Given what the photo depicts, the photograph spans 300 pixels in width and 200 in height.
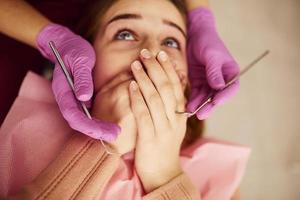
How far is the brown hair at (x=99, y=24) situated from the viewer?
3.07 ft

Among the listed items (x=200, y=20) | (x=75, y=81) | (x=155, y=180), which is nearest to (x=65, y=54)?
(x=75, y=81)

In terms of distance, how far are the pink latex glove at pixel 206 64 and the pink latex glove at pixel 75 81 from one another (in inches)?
10.8

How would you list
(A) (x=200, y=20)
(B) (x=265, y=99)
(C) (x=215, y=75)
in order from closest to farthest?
1. (C) (x=215, y=75)
2. (A) (x=200, y=20)
3. (B) (x=265, y=99)

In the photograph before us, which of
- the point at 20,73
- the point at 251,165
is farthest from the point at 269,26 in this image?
the point at 20,73

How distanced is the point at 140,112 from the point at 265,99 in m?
0.81

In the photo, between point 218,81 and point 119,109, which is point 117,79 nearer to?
point 119,109

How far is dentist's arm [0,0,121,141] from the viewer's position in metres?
0.68

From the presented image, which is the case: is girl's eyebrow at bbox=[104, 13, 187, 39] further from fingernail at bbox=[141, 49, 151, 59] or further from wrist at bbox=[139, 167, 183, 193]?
wrist at bbox=[139, 167, 183, 193]

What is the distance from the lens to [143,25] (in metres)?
0.84

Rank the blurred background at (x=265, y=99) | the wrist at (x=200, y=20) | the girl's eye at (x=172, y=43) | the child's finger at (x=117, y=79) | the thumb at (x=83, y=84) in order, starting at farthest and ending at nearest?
the blurred background at (x=265, y=99) → the wrist at (x=200, y=20) → the girl's eye at (x=172, y=43) → the child's finger at (x=117, y=79) → the thumb at (x=83, y=84)

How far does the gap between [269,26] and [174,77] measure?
88 centimetres

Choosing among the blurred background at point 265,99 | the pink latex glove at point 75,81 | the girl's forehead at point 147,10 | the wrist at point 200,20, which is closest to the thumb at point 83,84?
the pink latex glove at point 75,81

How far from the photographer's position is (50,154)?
80 centimetres

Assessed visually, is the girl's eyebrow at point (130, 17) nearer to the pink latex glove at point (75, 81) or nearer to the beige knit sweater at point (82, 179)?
the pink latex glove at point (75, 81)
